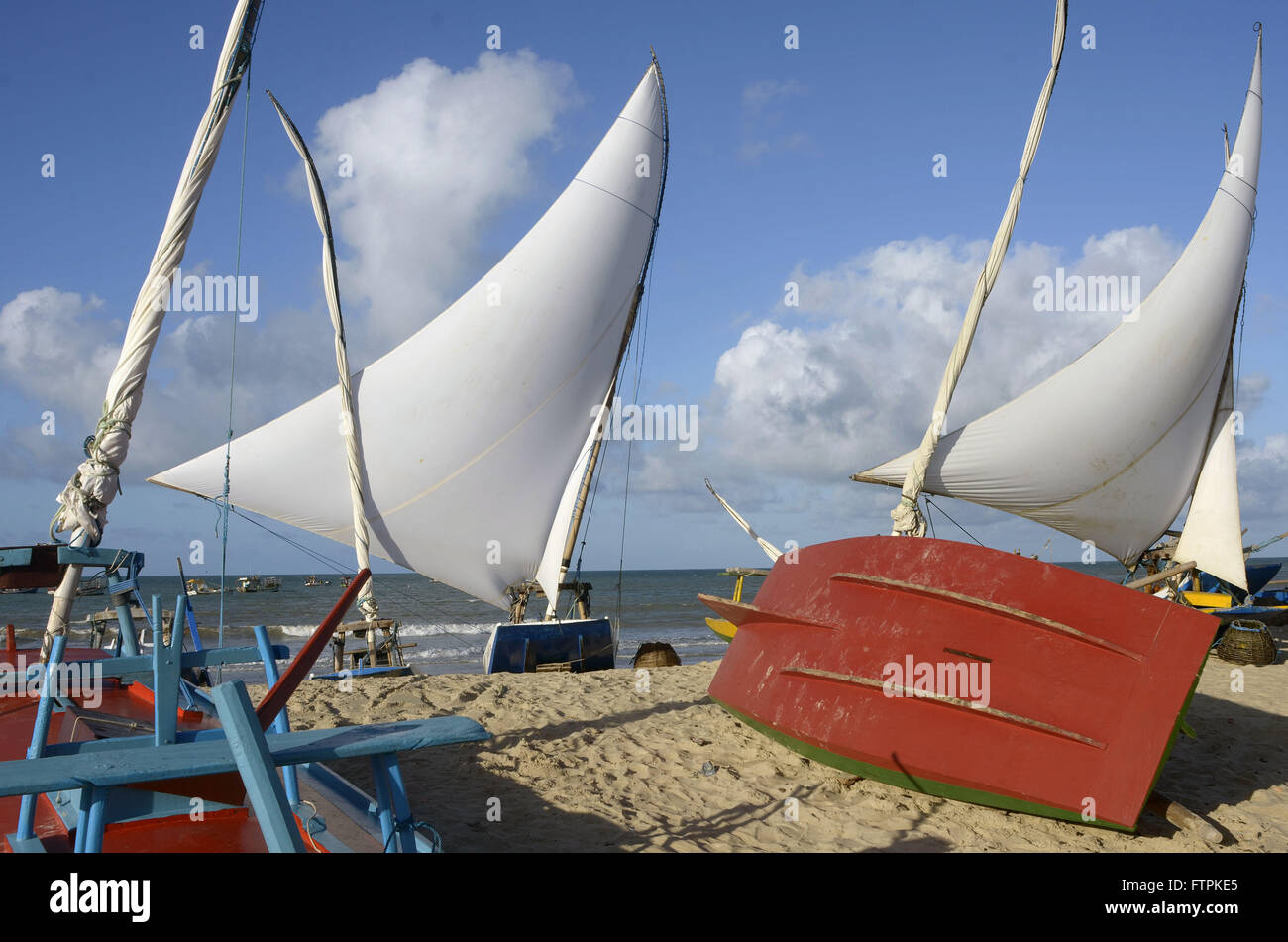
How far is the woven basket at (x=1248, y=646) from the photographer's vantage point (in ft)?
38.8

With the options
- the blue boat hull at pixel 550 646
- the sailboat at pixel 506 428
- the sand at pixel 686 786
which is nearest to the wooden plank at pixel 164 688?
the sand at pixel 686 786

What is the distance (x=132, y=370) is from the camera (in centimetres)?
315

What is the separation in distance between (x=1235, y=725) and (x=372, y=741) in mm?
8473

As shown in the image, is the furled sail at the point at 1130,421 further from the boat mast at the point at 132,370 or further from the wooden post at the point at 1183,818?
the boat mast at the point at 132,370

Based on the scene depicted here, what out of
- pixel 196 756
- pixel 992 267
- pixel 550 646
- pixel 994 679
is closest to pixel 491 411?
pixel 550 646

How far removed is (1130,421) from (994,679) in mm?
8414

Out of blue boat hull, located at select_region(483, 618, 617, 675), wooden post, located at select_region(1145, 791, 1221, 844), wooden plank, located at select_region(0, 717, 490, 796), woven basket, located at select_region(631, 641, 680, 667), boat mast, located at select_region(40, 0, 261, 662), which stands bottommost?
woven basket, located at select_region(631, 641, 680, 667)

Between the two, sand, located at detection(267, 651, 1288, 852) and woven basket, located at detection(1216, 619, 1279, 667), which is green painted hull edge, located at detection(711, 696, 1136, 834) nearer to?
sand, located at detection(267, 651, 1288, 852)

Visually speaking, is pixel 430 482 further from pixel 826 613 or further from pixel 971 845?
pixel 971 845

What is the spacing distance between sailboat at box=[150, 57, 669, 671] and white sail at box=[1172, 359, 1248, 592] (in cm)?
942

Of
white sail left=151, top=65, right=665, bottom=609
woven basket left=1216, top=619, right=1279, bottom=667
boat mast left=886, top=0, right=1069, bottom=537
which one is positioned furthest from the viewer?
woven basket left=1216, top=619, right=1279, bottom=667

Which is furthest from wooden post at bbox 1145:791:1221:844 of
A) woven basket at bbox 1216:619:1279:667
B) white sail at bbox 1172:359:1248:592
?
white sail at bbox 1172:359:1248:592

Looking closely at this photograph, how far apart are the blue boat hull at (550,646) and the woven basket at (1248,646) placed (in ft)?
29.7

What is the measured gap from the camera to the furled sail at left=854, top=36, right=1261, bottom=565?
1024 centimetres
